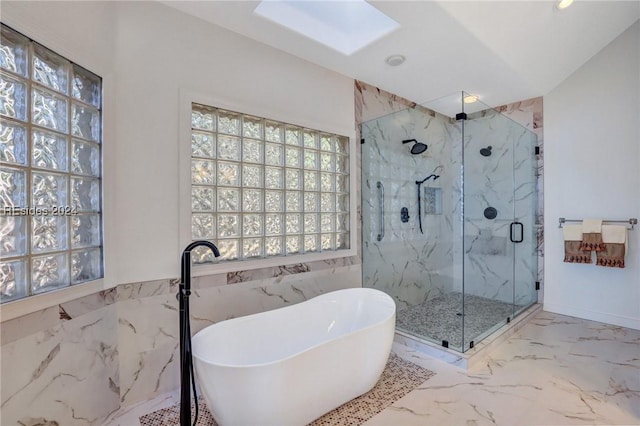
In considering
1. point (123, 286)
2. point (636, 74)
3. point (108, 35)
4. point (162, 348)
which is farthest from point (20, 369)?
point (636, 74)

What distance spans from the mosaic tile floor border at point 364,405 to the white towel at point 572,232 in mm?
2298

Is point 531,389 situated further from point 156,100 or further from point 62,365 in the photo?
point 156,100

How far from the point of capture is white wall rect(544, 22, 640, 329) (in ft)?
9.52

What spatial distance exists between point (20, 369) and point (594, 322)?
15.1ft

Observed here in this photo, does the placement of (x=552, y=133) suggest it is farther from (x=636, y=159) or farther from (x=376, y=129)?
(x=376, y=129)

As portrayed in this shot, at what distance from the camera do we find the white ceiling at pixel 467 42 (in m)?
2.00

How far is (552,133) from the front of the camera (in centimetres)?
341

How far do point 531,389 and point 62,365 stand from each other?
9.05 ft

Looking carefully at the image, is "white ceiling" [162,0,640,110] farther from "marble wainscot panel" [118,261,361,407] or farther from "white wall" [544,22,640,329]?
"marble wainscot panel" [118,261,361,407]

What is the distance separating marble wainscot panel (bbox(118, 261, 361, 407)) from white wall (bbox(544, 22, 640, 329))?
3007 millimetres

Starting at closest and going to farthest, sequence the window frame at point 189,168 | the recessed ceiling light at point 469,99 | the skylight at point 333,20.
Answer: the window frame at point 189,168 → the skylight at point 333,20 → the recessed ceiling light at point 469,99

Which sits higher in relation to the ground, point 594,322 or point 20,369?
point 20,369

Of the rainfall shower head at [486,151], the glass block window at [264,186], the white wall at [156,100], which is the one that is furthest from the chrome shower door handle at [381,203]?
the white wall at [156,100]

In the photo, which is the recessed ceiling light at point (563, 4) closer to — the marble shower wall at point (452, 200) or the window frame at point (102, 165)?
the marble shower wall at point (452, 200)
